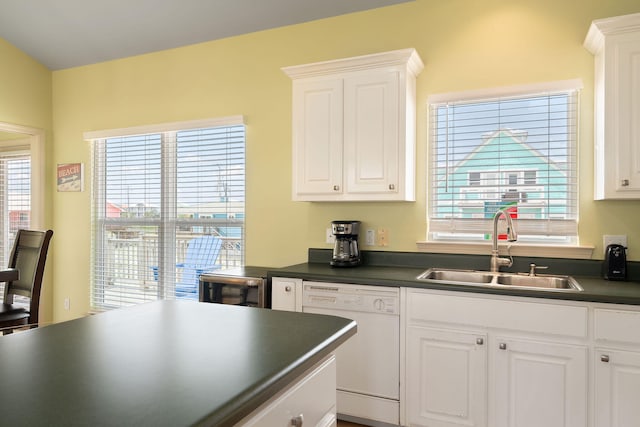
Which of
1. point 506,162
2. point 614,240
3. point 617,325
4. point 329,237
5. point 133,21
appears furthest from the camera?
point 133,21

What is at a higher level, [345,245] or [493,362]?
[345,245]

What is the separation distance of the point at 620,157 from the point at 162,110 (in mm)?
3585

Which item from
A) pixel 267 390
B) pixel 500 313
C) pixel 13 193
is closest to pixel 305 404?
pixel 267 390

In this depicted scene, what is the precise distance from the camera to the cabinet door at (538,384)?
7.07 feet

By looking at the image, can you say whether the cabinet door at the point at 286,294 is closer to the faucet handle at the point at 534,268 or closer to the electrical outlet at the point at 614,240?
the faucet handle at the point at 534,268

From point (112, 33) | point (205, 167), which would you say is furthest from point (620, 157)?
point (112, 33)

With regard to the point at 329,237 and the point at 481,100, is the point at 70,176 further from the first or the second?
the point at 481,100

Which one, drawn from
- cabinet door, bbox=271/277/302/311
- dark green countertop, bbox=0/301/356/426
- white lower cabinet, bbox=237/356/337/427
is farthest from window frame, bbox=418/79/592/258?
white lower cabinet, bbox=237/356/337/427

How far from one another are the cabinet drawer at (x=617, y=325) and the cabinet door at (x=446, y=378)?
522 millimetres

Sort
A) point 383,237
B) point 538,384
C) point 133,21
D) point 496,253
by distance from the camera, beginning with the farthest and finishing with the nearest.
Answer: point 133,21
point 383,237
point 496,253
point 538,384

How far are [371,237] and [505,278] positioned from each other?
0.96 m

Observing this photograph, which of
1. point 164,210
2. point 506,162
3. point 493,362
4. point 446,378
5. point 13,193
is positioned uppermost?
point 506,162

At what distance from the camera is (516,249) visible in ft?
9.42

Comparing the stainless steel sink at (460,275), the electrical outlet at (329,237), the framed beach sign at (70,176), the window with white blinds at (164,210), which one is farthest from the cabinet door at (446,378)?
the framed beach sign at (70,176)
